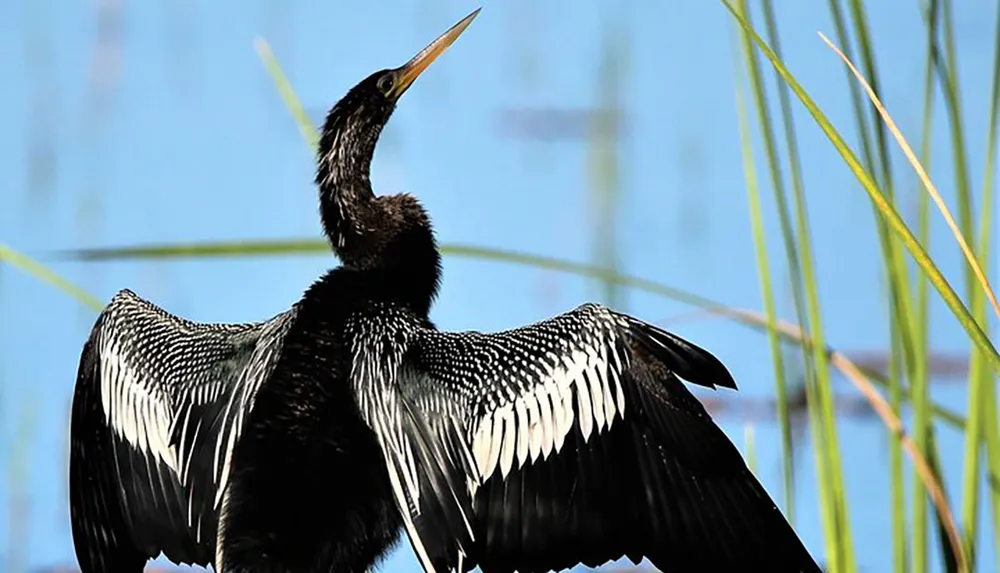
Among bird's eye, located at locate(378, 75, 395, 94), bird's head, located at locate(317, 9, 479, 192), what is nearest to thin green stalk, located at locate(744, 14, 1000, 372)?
bird's head, located at locate(317, 9, 479, 192)

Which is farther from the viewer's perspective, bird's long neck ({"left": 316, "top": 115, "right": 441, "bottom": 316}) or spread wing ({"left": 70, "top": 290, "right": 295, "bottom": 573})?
bird's long neck ({"left": 316, "top": 115, "right": 441, "bottom": 316})

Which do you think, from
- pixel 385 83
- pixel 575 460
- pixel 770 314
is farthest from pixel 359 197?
pixel 770 314

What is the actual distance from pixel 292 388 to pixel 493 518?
0.43 m

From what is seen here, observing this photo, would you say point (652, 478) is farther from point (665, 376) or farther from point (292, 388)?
point (292, 388)

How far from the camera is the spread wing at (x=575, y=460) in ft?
8.58

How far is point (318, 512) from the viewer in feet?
8.46

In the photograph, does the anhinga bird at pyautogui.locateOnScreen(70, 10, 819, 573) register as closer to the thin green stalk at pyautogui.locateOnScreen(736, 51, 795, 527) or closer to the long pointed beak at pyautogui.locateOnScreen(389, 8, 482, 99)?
the thin green stalk at pyautogui.locateOnScreen(736, 51, 795, 527)

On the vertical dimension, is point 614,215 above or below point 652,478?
above

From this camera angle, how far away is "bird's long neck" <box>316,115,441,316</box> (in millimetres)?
3131

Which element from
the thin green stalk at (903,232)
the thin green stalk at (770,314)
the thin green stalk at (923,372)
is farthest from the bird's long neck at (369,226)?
the thin green stalk at (903,232)

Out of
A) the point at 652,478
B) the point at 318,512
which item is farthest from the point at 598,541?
the point at 318,512

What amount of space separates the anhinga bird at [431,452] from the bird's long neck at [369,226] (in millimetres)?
100

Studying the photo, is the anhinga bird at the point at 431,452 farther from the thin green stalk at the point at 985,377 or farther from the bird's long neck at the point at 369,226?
the thin green stalk at the point at 985,377

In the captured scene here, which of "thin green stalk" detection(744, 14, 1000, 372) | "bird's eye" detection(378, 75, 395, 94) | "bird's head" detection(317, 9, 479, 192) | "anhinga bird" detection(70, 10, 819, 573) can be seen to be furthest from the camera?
"bird's eye" detection(378, 75, 395, 94)
